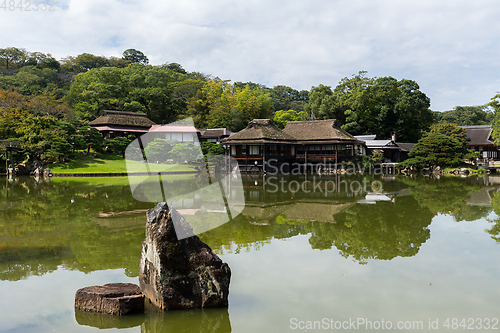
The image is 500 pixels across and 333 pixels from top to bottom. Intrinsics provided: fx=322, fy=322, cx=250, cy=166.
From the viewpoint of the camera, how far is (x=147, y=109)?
4984cm

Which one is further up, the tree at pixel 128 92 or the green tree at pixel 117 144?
the tree at pixel 128 92

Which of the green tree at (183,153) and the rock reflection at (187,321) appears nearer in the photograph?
the rock reflection at (187,321)

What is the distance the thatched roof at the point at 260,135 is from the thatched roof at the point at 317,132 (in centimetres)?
158

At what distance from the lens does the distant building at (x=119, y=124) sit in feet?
125

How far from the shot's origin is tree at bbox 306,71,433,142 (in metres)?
43.3

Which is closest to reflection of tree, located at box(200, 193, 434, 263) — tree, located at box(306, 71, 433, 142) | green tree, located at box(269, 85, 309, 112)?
tree, located at box(306, 71, 433, 142)

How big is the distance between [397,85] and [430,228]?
40688mm

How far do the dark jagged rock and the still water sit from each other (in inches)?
4.3

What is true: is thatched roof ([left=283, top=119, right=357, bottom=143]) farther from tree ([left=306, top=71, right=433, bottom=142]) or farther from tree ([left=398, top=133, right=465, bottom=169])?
tree ([left=306, top=71, right=433, bottom=142])

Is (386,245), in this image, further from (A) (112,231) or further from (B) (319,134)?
(B) (319,134)

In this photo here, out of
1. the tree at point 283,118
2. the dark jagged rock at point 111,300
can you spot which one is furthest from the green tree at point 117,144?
the dark jagged rock at point 111,300

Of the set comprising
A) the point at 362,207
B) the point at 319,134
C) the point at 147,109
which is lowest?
the point at 362,207

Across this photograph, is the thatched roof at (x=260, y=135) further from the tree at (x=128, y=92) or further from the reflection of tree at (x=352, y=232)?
the tree at (x=128, y=92)

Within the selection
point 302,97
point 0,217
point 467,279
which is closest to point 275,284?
point 467,279
